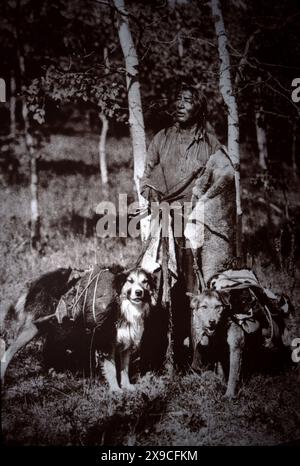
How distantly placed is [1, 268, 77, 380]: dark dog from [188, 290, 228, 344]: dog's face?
0.97 m

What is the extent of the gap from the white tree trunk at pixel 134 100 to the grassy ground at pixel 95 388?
8.0 inches

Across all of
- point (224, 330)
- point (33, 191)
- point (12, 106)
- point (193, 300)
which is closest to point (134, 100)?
point (12, 106)

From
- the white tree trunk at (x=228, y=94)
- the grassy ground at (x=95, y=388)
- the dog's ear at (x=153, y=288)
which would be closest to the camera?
the grassy ground at (x=95, y=388)

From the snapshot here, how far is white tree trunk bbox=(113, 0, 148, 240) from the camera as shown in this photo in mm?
3387

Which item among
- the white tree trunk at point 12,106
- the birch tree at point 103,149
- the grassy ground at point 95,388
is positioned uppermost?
the white tree trunk at point 12,106

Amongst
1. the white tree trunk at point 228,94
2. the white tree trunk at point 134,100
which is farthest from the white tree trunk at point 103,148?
the white tree trunk at point 228,94

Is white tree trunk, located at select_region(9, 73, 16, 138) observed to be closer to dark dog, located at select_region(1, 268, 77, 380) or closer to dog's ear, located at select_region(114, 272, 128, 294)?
dark dog, located at select_region(1, 268, 77, 380)

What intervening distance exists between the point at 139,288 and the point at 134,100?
1492 mm

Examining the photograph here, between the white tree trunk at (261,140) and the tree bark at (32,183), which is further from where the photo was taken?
the white tree trunk at (261,140)

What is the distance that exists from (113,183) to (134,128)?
0.50 metres

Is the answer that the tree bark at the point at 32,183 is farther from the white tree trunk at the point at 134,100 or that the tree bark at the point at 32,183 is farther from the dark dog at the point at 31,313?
the white tree trunk at the point at 134,100

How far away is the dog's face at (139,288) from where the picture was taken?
3162mm

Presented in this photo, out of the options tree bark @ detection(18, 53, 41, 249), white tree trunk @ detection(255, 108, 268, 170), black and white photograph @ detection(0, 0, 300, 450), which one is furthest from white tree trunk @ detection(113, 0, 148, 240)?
white tree trunk @ detection(255, 108, 268, 170)
